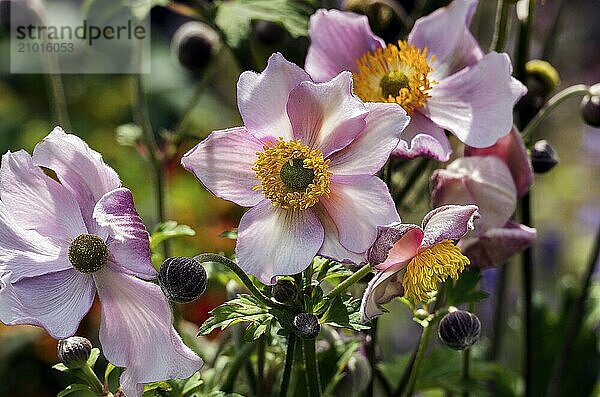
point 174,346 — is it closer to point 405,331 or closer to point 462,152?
point 462,152

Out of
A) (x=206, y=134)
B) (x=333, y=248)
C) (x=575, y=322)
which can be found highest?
(x=333, y=248)

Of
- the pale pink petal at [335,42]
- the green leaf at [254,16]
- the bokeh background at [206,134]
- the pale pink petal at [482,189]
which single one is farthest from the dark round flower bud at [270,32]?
the pale pink petal at [482,189]

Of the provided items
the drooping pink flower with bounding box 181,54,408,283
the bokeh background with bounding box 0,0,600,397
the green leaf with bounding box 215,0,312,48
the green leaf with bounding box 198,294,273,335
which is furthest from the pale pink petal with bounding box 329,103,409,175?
the bokeh background with bounding box 0,0,600,397

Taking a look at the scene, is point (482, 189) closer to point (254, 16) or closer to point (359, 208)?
point (359, 208)

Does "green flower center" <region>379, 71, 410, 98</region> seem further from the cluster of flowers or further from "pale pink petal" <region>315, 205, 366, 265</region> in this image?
"pale pink petal" <region>315, 205, 366, 265</region>

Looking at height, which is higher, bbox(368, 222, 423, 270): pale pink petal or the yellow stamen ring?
bbox(368, 222, 423, 270): pale pink petal

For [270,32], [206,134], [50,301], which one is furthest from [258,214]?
[206,134]

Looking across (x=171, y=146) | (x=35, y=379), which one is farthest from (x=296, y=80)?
(x=35, y=379)
